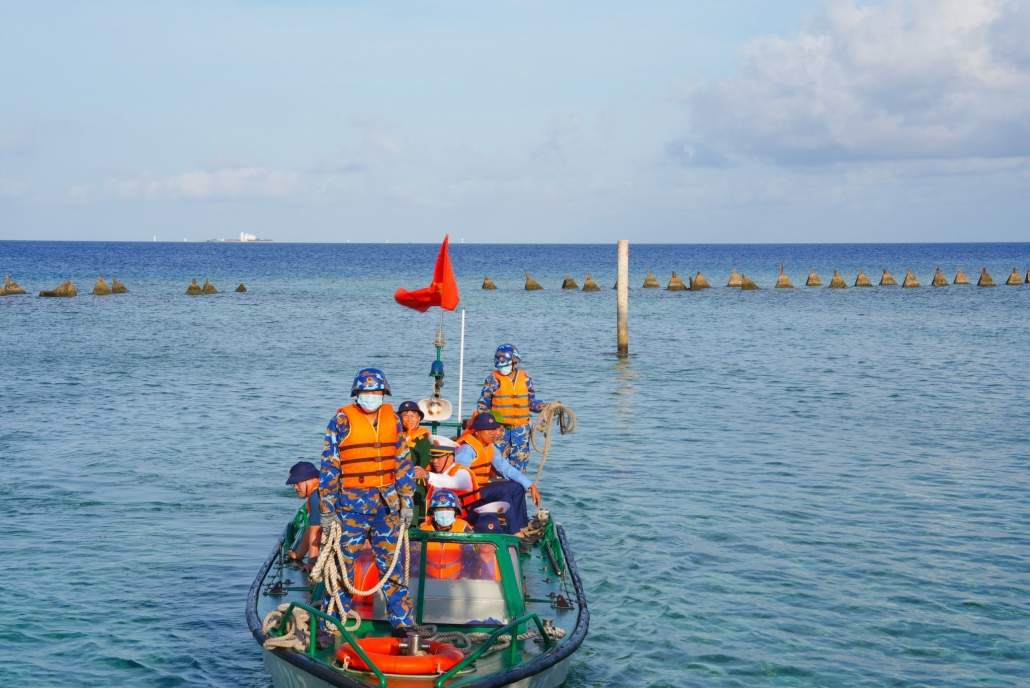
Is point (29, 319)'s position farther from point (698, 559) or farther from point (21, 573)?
point (698, 559)

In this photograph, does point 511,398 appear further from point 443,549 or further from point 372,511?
point 372,511

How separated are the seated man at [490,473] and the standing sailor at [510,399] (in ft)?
7.62

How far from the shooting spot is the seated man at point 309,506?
9.80 metres

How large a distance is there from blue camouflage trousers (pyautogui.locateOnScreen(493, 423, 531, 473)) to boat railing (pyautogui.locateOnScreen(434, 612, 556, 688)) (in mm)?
5534

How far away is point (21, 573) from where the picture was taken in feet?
44.0

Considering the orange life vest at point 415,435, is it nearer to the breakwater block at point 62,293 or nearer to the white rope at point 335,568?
the white rope at point 335,568

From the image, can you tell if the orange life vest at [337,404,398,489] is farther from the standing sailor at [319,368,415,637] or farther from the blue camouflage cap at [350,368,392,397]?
the blue camouflage cap at [350,368,392,397]

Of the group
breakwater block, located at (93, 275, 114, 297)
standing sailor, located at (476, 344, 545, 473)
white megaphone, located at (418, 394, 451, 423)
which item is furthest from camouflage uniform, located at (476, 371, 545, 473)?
breakwater block, located at (93, 275, 114, 297)

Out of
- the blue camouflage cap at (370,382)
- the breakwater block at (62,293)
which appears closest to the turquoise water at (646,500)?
the blue camouflage cap at (370,382)

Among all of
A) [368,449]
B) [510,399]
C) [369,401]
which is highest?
[369,401]

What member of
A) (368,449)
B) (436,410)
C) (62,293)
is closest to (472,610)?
(368,449)

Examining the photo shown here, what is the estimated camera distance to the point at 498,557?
10.1m

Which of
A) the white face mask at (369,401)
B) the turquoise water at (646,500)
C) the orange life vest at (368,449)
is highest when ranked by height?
the white face mask at (369,401)

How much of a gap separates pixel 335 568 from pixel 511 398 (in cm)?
606
